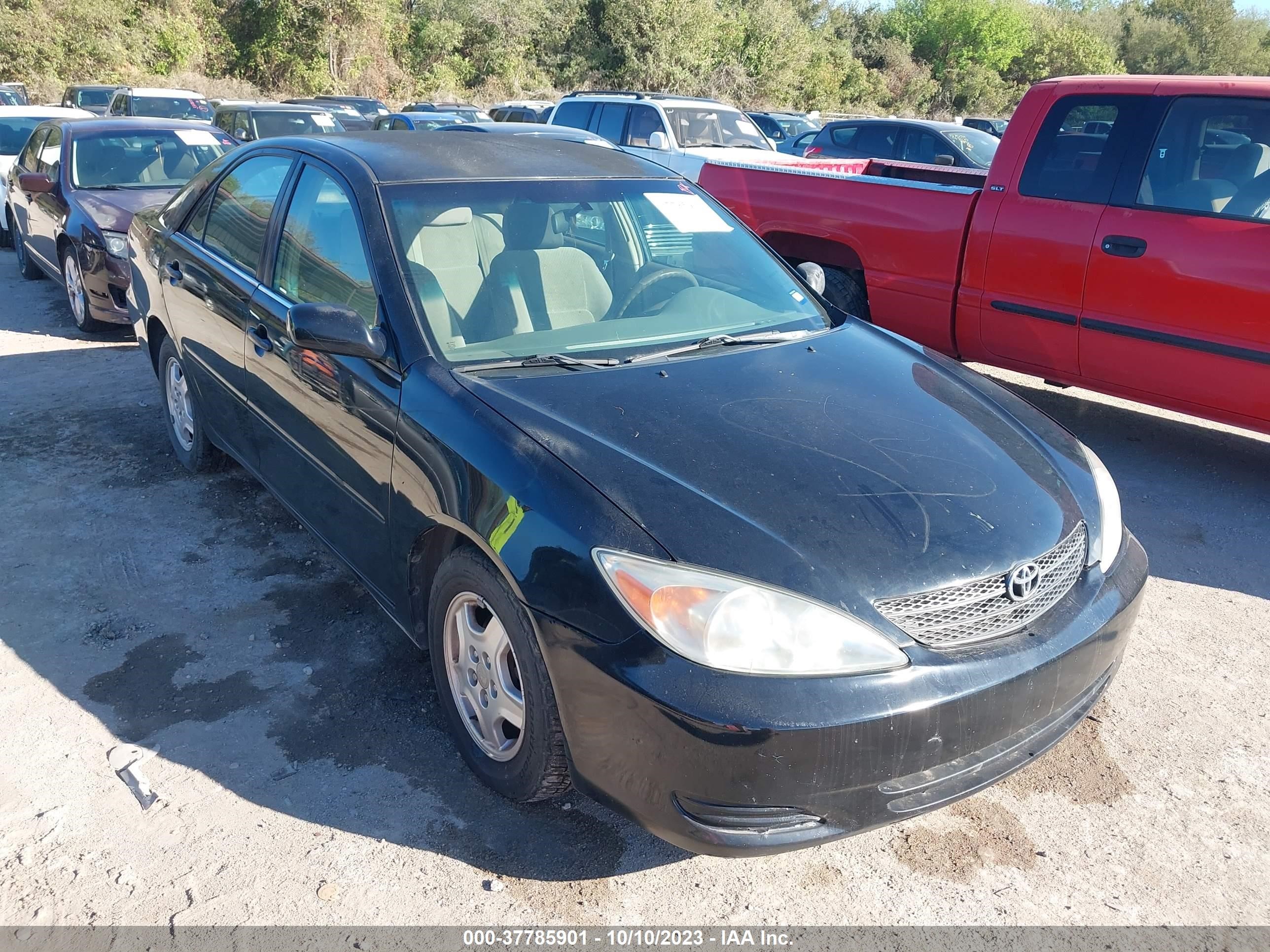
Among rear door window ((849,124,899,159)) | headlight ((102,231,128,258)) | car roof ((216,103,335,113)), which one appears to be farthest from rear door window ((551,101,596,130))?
headlight ((102,231,128,258))

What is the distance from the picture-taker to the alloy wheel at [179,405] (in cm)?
486

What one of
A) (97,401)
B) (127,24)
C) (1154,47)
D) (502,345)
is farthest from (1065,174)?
(1154,47)

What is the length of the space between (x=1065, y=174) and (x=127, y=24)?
36.5 metres

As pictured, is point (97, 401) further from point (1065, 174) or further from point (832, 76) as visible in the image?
point (832, 76)

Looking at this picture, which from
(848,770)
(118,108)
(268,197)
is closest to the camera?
(848,770)

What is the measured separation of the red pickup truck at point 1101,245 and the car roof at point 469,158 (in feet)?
7.38

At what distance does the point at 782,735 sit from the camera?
215 cm

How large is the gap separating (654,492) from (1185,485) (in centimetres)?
389

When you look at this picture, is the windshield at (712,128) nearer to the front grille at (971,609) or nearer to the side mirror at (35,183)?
the side mirror at (35,183)

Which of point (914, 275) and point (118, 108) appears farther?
point (118, 108)

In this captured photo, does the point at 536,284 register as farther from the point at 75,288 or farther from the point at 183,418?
the point at 75,288

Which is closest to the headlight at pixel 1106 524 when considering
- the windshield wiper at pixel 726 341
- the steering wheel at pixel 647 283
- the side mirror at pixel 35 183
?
the windshield wiper at pixel 726 341

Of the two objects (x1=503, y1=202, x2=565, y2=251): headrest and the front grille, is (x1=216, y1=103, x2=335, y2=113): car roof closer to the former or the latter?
(x1=503, y1=202, x2=565, y2=251): headrest

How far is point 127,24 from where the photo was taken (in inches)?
1315
